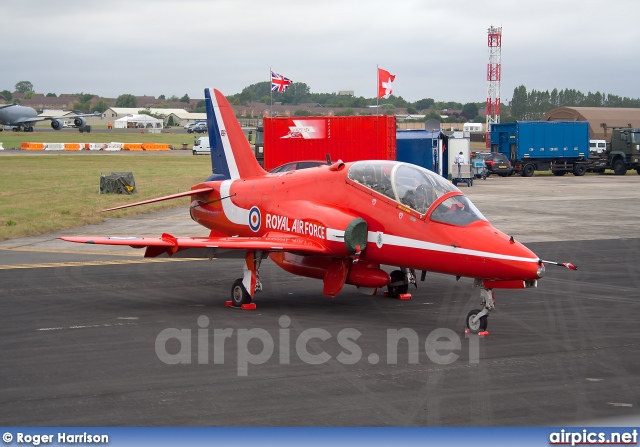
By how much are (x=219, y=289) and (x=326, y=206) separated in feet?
10.9

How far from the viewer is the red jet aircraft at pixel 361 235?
1248cm

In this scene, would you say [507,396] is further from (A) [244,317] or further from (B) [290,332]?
(A) [244,317]

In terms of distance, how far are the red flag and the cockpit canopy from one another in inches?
1132

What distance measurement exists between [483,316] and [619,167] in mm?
51829

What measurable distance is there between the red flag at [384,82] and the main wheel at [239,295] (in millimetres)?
29228

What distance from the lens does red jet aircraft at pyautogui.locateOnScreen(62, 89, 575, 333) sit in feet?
41.0

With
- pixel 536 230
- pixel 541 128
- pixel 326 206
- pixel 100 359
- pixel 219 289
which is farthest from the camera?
pixel 541 128

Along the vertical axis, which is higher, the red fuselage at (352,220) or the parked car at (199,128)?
the parked car at (199,128)

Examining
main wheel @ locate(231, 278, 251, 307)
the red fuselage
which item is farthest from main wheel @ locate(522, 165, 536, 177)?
main wheel @ locate(231, 278, 251, 307)

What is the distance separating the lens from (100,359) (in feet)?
35.9

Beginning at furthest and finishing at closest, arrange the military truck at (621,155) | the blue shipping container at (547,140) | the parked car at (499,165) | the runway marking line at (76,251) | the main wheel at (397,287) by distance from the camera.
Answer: the military truck at (621,155), the blue shipping container at (547,140), the parked car at (499,165), the runway marking line at (76,251), the main wheel at (397,287)

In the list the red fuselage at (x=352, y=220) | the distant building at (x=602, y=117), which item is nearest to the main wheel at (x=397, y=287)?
the red fuselage at (x=352, y=220)

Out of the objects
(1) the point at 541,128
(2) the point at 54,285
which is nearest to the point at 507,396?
(2) the point at 54,285

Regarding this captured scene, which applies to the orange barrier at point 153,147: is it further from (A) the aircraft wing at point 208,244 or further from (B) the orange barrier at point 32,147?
(A) the aircraft wing at point 208,244
